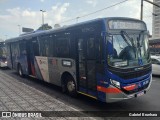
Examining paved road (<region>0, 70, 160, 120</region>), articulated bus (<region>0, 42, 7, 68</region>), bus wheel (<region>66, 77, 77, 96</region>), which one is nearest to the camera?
paved road (<region>0, 70, 160, 120</region>)

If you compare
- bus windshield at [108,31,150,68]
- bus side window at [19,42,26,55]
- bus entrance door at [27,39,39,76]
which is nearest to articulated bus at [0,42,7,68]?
bus side window at [19,42,26,55]

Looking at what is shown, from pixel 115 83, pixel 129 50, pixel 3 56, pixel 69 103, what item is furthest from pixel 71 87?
pixel 3 56

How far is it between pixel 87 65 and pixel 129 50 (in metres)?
1.58

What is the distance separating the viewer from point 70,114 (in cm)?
632

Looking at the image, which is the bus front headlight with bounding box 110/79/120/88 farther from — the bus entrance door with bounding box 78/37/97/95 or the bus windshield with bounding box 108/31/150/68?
the bus entrance door with bounding box 78/37/97/95

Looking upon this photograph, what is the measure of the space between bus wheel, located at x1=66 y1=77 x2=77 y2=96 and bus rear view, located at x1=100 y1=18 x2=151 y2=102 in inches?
76.7

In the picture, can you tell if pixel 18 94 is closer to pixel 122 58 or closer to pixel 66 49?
pixel 66 49

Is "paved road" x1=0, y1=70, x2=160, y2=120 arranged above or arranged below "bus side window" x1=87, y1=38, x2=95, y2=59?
below

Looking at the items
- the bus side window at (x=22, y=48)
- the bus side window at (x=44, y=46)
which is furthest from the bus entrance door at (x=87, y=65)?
the bus side window at (x=22, y=48)

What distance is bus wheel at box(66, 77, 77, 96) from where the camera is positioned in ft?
27.2

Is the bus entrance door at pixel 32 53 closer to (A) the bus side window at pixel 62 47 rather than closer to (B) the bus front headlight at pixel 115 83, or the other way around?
(A) the bus side window at pixel 62 47

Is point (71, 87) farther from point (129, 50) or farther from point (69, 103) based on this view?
point (129, 50)

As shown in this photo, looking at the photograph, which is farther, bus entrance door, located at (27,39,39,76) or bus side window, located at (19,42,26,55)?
bus side window, located at (19,42,26,55)

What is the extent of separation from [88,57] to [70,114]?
6.83 feet
